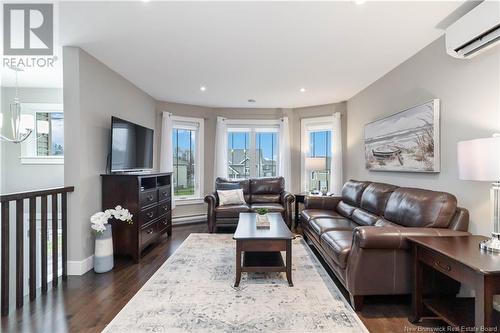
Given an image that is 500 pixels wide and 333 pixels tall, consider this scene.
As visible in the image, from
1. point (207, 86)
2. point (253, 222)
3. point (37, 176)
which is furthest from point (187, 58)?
point (37, 176)

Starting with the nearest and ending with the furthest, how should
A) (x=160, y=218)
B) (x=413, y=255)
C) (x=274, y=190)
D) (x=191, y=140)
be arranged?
(x=413, y=255) → (x=160, y=218) → (x=274, y=190) → (x=191, y=140)

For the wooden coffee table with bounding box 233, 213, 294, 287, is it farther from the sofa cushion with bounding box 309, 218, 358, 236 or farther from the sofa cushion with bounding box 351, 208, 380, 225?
the sofa cushion with bounding box 351, 208, 380, 225

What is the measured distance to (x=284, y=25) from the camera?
2402 millimetres

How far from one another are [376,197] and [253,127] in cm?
342

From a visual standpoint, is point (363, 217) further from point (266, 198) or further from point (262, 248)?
point (266, 198)

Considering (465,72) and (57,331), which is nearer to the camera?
(57,331)

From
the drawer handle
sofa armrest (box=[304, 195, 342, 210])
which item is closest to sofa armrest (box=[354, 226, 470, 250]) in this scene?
the drawer handle

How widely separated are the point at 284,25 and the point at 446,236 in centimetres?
231

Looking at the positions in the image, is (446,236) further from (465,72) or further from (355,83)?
(355,83)

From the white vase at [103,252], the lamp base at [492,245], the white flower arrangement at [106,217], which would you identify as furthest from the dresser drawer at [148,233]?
the lamp base at [492,245]

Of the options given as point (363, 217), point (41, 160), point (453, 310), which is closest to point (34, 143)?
point (41, 160)

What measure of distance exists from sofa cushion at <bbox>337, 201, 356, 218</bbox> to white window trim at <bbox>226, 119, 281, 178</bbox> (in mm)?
2190

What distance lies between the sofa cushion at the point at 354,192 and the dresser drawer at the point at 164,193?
9.87 feet

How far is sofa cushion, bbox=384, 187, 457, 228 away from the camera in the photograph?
7.48 ft
